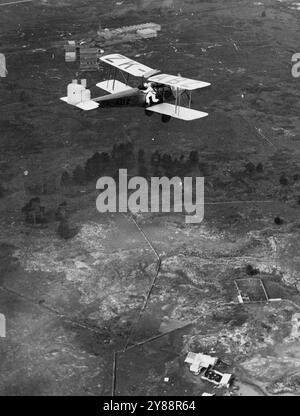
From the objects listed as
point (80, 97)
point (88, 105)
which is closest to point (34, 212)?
point (88, 105)

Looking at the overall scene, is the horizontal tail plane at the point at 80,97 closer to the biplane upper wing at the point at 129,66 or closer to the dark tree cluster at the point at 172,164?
the biplane upper wing at the point at 129,66

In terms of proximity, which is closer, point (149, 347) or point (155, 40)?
point (149, 347)

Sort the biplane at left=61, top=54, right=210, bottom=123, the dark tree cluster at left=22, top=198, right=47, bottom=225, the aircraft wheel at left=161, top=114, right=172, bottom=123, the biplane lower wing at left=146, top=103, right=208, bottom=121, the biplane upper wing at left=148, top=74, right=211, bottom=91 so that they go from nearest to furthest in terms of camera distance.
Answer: the dark tree cluster at left=22, top=198, right=47, bottom=225 → the biplane upper wing at left=148, top=74, right=211, bottom=91 → the biplane at left=61, top=54, right=210, bottom=123 → the biplane lower wing at left=146, top=103, right=208, bottom=121 → the aircraft wheel at left=161, top=114, right=172, bottom=123

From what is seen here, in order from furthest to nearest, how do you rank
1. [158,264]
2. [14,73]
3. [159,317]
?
[14,73]
[158,264]
[159,317]

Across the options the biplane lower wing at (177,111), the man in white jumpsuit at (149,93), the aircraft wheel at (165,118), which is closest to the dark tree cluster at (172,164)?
the biplane lower wing at (177,111)

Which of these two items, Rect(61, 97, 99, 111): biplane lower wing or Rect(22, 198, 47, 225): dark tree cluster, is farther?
Rect(61, 97, 99, 111): biplane lower wing

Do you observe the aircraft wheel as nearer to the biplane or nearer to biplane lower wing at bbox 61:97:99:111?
the biplane

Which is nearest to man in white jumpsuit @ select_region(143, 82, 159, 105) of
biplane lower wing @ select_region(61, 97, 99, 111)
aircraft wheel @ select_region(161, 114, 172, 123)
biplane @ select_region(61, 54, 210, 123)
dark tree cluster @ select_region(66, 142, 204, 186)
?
biplane @ select_region(61, 54, 210, 123)

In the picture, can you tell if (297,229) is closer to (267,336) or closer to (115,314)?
(267,336)

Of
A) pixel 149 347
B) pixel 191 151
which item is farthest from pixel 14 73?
pixel 149 347
